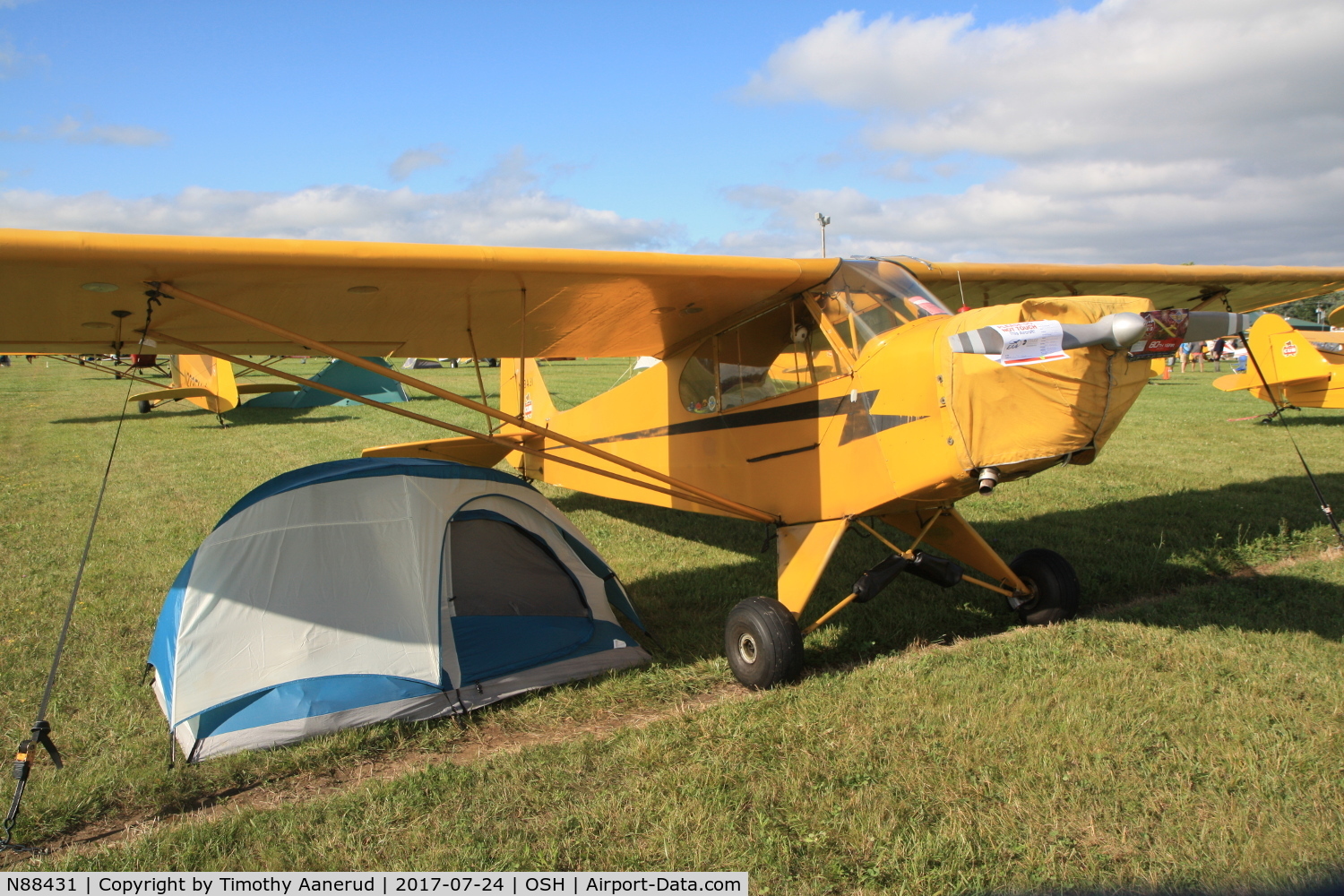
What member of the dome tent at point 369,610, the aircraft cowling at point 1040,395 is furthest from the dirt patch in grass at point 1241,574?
the dome tent at point 369,610

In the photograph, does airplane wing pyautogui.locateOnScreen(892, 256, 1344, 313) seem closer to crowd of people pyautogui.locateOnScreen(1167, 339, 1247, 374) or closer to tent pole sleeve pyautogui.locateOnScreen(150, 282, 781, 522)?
tent pole sleeve pyautogui.locateOnScreen(150, 282, 781, 522)

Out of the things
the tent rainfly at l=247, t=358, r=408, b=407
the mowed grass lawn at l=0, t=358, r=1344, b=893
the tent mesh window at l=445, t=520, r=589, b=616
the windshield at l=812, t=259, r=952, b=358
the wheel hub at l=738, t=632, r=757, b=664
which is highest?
the windshield at l=812, t=259, r=952, b=358

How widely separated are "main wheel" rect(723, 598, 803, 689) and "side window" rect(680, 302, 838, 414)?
1.54 m

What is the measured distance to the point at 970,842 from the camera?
302 centimetres

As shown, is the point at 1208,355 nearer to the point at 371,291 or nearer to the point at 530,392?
the point at 530,392

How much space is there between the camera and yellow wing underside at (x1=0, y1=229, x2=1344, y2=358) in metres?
3.84

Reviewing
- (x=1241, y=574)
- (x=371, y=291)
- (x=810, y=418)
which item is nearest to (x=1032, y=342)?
(x=810, y=418)


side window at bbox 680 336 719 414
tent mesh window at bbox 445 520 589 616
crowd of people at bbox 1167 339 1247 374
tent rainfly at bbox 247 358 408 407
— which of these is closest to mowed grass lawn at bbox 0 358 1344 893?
tent mesh window at bbox 445 520 589 616

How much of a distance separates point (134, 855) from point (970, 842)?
130 inches

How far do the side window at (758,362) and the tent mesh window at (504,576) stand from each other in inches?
70.5

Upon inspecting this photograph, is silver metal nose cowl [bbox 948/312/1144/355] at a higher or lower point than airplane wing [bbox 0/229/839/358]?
lower

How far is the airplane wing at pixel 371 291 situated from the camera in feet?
12.4

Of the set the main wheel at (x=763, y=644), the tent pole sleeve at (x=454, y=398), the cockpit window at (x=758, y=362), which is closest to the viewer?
the tent pole sleeve at (x=454, y=398)

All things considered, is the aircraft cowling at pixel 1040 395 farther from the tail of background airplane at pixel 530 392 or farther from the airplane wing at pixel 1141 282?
the tail of background airplane at pixel 530 392
